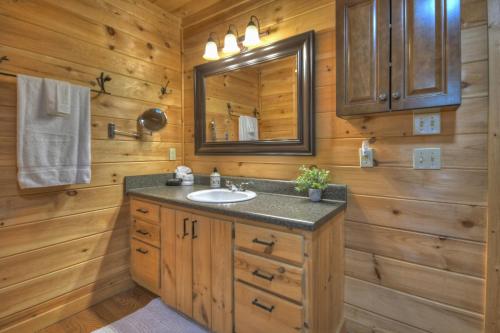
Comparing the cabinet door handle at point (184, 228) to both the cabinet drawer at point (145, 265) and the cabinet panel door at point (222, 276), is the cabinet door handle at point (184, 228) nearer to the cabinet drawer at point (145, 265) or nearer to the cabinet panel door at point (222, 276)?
the cabinet panel door at point (222, 276)

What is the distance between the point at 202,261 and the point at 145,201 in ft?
2.18

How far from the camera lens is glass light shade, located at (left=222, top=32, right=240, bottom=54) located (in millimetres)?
1927

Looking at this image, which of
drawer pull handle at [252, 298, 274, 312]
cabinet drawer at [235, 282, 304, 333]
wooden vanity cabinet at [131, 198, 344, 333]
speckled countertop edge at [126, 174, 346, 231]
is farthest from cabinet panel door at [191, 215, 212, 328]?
drawer pull handle at [252, 298, 274, 312]

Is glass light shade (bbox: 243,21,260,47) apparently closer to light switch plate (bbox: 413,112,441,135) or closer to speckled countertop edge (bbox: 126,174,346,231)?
speckled countertop edge (bbox: 126,174,346,231)

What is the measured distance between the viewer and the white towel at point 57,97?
5.00 ft

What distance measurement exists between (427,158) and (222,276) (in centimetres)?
123

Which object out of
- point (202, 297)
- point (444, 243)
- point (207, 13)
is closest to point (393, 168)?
point (444, 243)

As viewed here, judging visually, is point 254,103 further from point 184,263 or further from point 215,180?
point 184,263

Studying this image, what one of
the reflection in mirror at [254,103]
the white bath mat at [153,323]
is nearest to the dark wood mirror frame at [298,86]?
the reflection in mirror at [254,103]

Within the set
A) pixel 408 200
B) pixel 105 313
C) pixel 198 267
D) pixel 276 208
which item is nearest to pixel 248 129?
pixel 276 208

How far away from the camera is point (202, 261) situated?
1492 mm

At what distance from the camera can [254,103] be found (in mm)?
1896

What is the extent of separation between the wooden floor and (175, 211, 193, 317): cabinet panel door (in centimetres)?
46

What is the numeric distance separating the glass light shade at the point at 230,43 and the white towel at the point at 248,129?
0.51 meters
